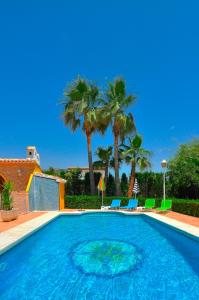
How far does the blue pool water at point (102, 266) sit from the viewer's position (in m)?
5.43

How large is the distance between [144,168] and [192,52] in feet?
31.2

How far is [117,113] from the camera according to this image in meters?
22.9

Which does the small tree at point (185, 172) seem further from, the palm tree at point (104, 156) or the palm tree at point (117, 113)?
the palm tree at point (104, 156)

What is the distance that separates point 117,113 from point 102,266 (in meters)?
17.0

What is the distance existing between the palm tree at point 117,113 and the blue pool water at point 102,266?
11.8 meters

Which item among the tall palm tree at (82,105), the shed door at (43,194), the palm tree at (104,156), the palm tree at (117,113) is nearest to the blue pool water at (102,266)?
the shed door at (43,194)

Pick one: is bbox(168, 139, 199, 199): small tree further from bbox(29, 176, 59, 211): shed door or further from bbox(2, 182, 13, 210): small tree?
bbox(2, 182, 13, 210): small tree

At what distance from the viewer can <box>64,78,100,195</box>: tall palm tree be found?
23.6 m

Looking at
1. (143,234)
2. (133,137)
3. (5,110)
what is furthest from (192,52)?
(5,110)

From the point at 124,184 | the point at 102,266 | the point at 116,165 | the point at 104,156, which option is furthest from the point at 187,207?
the point at 124,184

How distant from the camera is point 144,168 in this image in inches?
920

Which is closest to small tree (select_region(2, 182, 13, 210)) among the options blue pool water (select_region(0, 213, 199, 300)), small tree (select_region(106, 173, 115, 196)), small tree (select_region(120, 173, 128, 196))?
blue pool water (select_region(0, 213, 199, 300))

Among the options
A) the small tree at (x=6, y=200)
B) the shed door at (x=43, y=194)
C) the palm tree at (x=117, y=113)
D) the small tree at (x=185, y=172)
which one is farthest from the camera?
the small tree at (x=185, y=172)

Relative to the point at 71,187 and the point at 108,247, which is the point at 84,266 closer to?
the point at 108,247
